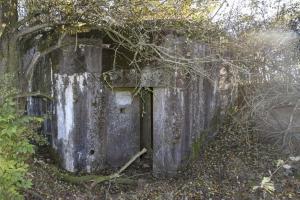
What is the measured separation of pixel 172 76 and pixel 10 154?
3.34 metres

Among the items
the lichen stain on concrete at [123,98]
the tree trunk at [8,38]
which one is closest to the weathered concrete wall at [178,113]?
the lichen stain on concrete at [123,98]

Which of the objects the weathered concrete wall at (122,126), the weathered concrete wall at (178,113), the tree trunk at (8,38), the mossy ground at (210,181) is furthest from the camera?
the weathered concrete wall at (122,126)

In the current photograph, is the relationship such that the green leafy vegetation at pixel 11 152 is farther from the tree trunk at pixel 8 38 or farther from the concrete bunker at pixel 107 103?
the concrete bunker at pixel 107 103

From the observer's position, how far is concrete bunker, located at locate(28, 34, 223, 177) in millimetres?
7492

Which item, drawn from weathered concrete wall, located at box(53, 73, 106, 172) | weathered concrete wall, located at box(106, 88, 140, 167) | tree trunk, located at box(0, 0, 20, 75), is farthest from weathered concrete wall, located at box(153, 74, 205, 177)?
tree trunk, located at box(0, 0, 20, 75)

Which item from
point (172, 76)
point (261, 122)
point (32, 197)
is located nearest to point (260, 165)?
point (261, 122)

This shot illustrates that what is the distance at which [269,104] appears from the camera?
779cm

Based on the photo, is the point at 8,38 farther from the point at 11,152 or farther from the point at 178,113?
the point at 178,113

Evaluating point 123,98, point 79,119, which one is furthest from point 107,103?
point 79,119

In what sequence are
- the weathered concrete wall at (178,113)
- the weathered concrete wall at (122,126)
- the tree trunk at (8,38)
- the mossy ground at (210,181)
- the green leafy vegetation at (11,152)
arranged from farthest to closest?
the weathered concrete wall at (122,126), the weathered concrete wall at (178,113), the tree trunk at (8,38), the mossy ground at (210,181), the green leafy vegetation at (11,152)

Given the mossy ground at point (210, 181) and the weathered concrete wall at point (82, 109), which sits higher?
the weathered concrete wall at point (82, 109)

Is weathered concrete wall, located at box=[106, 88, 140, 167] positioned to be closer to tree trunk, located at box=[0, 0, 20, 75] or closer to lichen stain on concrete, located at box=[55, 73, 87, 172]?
lichen stain on concrete, located at box=[55, 73, 87, 172]

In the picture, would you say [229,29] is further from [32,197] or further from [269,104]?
[32,197]

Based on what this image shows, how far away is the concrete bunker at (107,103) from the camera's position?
24.6 feet
